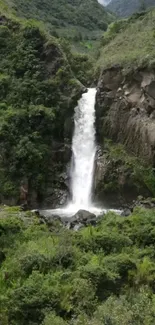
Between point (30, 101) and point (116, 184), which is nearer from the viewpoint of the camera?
point (116, 184)

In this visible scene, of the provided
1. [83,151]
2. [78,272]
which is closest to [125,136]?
[83,151]

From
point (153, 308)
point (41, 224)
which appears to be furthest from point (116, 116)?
point (153, 308)

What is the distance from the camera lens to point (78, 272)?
1661 centimetres

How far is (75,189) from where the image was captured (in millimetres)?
34312

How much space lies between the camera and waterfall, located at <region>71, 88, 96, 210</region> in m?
33.9

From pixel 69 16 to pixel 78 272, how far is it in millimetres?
63670

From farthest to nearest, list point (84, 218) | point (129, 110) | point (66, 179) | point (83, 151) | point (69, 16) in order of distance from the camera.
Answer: point (69, 16)
point (83, 151)
point (129, 110)
point (66, 179)
point (84, 218)

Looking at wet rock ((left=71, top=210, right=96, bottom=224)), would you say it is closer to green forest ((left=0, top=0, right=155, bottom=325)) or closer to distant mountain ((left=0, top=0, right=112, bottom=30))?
green forest ((left=0, top=0, right=155, bottom=325))

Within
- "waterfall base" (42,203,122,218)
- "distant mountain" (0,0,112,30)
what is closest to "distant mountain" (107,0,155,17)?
"distant mountain" (0,0,112,30)

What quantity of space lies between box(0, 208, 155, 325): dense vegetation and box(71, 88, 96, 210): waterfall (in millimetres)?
10405

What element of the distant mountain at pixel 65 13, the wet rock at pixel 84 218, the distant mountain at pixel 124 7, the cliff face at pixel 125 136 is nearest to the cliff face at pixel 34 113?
the cliff face at pixel 125 136

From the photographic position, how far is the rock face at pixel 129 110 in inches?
1308

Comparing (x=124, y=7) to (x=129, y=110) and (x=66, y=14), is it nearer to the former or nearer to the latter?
(x=66, y=14)

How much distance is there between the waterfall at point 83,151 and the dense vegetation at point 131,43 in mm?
3932
